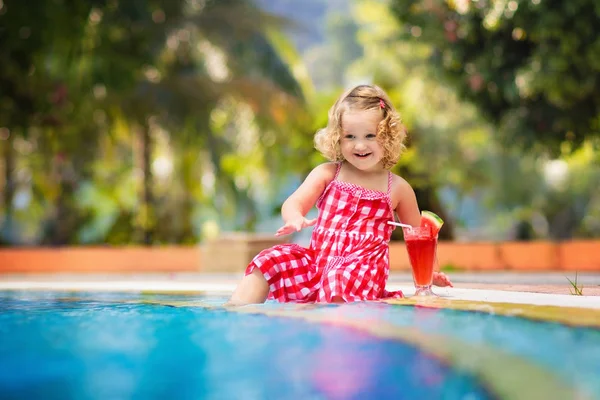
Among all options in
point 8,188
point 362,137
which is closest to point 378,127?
point 362,137

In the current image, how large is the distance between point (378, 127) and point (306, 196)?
0.45m

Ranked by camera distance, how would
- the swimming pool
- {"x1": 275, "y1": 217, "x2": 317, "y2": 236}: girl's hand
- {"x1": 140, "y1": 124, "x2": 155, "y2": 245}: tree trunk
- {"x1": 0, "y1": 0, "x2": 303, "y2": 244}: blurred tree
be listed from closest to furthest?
1. the swimming pool
2. {"x1": 275, "y1": 217, "x2": 317, "y2": 236}: girl's hand
3. {"x1": 0, "y1": 0, "x2": 303, "y2": 244}: blurred tree
4. {"x1": 140, "y1": 124, "x2": 155, "y2": 245}: tree trunk

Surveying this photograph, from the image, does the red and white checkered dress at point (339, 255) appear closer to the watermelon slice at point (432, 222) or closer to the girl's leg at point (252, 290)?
the girl's leg at point (252, 290)

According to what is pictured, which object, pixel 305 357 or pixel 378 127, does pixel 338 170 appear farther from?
pixel 305 357

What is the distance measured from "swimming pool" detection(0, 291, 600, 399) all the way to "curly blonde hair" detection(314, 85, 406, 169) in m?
1.13

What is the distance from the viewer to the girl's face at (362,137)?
379 cm

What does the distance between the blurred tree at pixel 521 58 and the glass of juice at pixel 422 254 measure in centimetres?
544

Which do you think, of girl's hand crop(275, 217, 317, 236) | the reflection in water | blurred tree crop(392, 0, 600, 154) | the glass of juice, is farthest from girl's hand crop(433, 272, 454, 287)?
blurred tree crop(392, 0, 600, 154)

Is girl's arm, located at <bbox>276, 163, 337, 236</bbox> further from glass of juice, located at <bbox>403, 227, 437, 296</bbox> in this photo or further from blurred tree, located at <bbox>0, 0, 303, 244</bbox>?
blurred tree, located at <bbox>0, 0, 303, 244</bbox>

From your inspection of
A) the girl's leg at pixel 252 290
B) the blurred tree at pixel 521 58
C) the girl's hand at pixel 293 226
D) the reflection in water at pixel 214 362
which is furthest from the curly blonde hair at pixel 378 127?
the blurred tree at pixel 521 58

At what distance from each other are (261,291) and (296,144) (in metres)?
13.1

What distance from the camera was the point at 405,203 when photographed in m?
4.07

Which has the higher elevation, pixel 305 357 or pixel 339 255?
pixel 339 255

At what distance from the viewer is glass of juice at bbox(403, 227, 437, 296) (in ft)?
12.4
